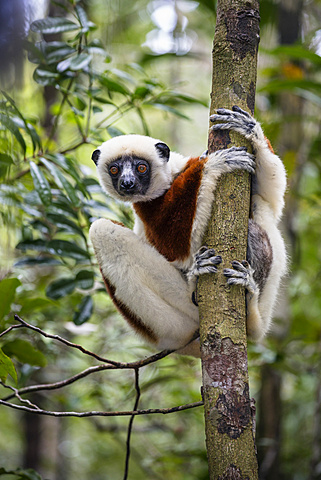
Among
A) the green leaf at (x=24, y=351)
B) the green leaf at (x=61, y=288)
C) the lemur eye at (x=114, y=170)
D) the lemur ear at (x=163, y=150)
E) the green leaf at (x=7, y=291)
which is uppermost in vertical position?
the lemur ear at (x=163, y=150)

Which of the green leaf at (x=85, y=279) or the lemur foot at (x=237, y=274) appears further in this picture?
the green leaf at (x=85, y=279)

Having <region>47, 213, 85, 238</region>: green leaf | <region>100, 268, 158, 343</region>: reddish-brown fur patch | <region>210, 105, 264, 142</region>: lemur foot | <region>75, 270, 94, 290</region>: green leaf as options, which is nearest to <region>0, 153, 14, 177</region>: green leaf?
<region>210, 105, 264, 142</region>: lemur foot

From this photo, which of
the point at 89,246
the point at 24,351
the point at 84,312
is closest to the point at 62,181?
the point at 89,246

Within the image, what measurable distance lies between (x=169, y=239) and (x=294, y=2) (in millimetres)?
3942

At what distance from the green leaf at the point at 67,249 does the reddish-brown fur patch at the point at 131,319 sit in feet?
1.41

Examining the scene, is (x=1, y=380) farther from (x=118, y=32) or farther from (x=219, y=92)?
(x=118, y=32)

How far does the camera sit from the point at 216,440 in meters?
2.01

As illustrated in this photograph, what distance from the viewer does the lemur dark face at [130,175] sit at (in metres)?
3.39

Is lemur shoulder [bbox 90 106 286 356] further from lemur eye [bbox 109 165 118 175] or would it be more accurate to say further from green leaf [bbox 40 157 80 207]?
green leaf [bbox 40 157 80 207]

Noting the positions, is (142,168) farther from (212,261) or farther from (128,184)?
(212,261)

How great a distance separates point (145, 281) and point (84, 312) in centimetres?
70

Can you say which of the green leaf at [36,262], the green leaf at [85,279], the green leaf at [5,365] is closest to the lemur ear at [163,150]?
the green leaf at [85,279]

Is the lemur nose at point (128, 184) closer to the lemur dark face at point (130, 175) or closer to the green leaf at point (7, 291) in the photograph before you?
the lemur dark face at point (130, 175)

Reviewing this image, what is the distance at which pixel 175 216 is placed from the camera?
9.89 feet
